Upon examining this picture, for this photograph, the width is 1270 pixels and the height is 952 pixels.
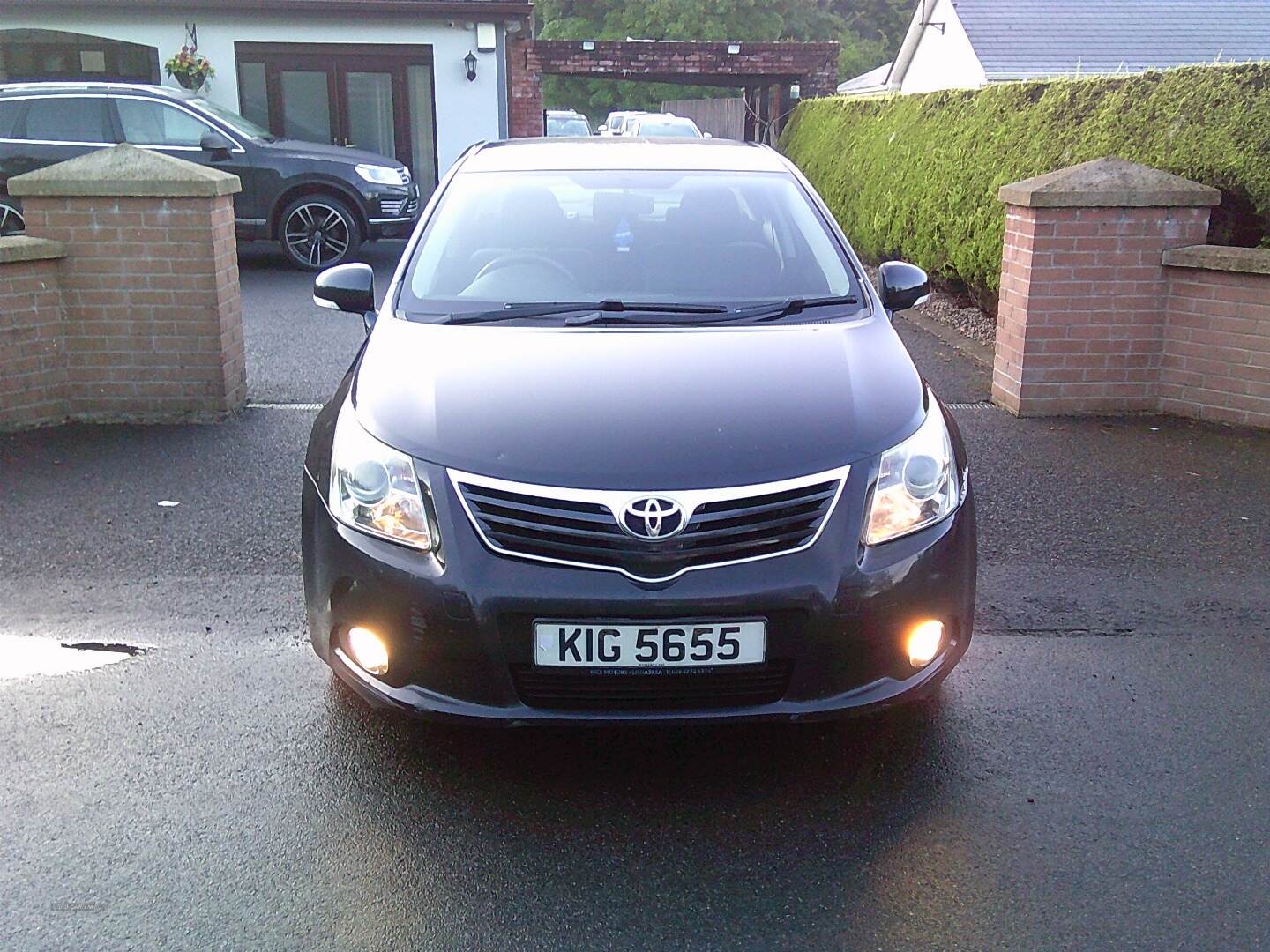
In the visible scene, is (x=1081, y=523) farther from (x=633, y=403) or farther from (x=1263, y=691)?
(x=633, y=403)

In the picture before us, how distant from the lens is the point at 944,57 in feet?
118

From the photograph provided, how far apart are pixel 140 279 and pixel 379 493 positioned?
4035mm

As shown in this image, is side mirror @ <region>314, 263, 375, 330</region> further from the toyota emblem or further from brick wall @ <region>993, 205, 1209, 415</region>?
brick wall @ <region>993, 205, 1209, 415</region>

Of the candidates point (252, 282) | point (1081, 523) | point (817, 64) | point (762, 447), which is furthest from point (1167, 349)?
point (817, 64)

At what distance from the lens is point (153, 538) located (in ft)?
16.5

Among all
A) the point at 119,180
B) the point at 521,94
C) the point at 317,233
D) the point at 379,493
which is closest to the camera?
the point at 379,493

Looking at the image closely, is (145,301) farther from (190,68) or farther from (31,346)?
(190,68)

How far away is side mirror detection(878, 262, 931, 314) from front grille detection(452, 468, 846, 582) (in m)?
1.70

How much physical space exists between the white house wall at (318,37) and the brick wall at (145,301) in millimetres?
11588

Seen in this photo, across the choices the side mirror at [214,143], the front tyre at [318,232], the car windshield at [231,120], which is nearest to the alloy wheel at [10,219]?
the side mirror at [214,143]

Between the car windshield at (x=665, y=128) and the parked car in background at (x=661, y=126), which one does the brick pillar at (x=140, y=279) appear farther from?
the car windshield at (x=665, y=128)

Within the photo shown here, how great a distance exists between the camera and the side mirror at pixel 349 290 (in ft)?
14.2

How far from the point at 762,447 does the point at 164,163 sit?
15.0 feet

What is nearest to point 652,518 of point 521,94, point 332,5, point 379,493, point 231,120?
point 379,493
